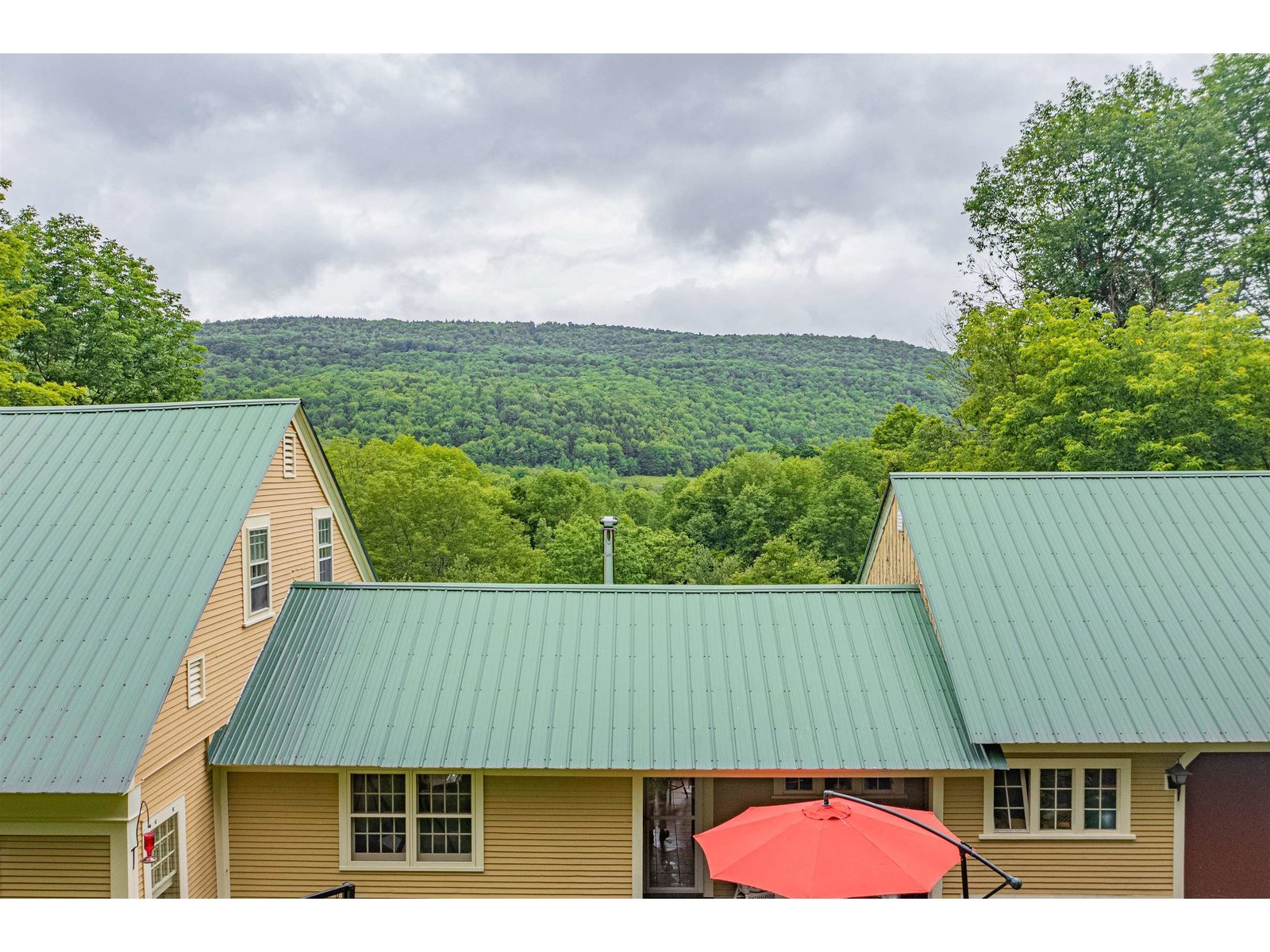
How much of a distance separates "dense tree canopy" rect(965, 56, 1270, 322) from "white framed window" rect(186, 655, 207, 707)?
2834 cm

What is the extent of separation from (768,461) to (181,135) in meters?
40.1

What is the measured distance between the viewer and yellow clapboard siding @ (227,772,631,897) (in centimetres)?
941

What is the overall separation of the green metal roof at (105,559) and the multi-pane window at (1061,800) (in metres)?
9.19

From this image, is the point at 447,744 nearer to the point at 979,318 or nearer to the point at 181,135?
the point at 181,135

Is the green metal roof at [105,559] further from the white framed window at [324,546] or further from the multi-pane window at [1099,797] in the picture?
the multi-pane window at [1099,797]

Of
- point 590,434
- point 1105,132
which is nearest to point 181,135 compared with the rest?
point 1105,132

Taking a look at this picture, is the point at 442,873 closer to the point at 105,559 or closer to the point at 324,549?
the point at 105,559

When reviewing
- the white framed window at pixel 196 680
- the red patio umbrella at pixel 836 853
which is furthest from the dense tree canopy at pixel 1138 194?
the white framed window at pixel 196 680

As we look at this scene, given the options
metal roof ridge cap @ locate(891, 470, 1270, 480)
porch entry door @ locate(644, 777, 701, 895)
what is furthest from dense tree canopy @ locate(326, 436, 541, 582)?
metal roof ridge cap @ locate(891, 470, 1270, 480)

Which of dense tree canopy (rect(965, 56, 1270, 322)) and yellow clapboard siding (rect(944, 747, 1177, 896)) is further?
dense tree canopy (rect(965, 56, 1270, 322))

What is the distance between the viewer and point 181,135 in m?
23.2

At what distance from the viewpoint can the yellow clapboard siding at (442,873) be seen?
9.41 metres

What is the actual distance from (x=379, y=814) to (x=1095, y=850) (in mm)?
8321

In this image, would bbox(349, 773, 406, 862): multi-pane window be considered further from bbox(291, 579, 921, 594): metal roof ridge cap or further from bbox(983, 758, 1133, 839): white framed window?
bbox(983, 758, 1133, 839): white framed window
